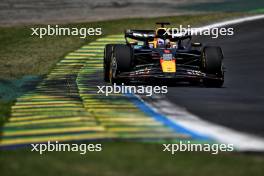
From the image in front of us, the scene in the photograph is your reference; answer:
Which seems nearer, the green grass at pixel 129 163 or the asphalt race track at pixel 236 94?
the green grass at pixel 129 163

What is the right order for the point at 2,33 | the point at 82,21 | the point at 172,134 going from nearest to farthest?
the point at 172,134, the point at 2,33, the point at 82,21

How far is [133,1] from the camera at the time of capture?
4234 cm

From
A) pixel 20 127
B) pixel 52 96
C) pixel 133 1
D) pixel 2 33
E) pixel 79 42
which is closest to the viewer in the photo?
pixel 20 127

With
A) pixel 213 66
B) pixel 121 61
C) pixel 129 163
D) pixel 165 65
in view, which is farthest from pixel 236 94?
pixel 129 163

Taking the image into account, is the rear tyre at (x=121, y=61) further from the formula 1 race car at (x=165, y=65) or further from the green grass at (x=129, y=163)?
the green grass at (x=129, y=163)

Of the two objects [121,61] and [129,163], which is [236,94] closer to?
[121,61]

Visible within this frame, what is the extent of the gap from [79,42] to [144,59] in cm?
1110

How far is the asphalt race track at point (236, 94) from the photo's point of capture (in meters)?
11.0

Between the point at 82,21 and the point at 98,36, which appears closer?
the point at 98,36

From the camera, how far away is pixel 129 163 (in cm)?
752

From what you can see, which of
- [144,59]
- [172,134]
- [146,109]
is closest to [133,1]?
[144,59]

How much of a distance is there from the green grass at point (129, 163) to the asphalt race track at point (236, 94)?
190 cm

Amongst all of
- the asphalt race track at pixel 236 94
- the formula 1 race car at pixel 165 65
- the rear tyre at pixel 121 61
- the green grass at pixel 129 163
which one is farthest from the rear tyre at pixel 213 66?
the green grass at pixel 129 163

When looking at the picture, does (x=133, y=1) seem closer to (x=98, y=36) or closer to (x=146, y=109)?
(x=98, y=36)
